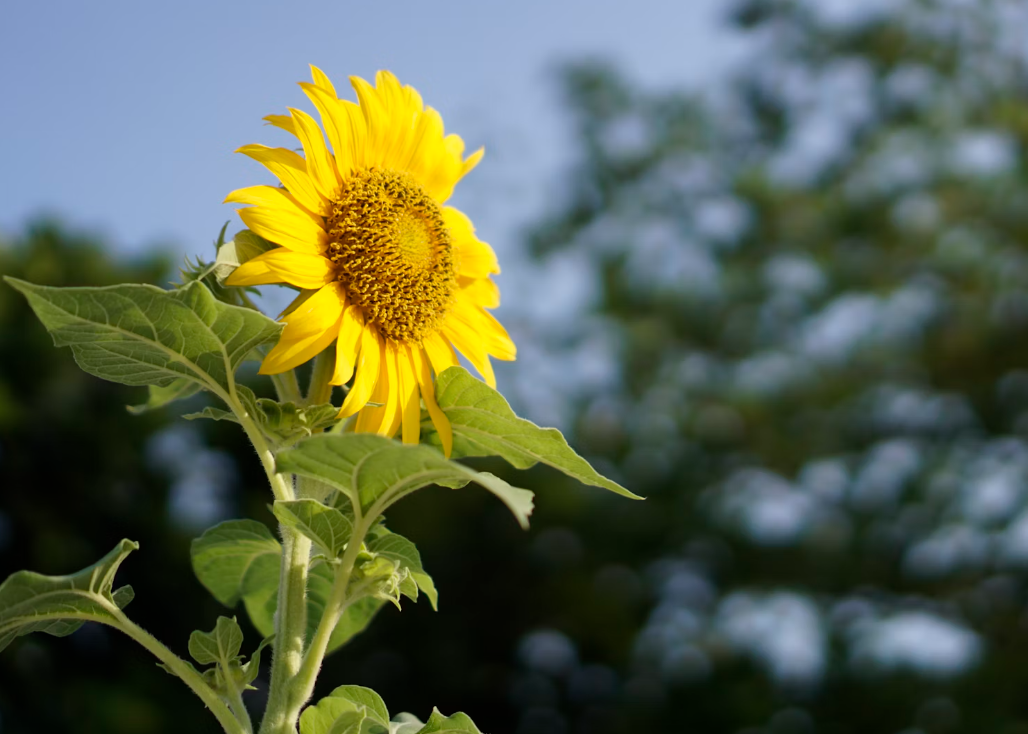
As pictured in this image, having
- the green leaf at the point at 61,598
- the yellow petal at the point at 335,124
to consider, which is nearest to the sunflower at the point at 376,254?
the yellow petal at the point at 335,124

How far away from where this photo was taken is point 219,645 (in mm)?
815

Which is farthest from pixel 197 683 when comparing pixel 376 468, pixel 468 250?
pixel 468 250

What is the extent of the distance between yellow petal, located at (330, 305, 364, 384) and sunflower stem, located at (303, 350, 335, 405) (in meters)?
0.01

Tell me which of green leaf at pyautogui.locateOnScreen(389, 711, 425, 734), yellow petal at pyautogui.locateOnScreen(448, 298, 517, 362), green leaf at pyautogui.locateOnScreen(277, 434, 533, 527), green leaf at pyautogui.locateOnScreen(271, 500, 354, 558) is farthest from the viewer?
yellow petal at pyautogui.locateOnScreen(448, 298, 517, 362)

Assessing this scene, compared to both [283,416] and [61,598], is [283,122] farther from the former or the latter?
[61,598]

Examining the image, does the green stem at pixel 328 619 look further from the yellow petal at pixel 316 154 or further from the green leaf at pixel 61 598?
the yellow petal at pixel 316 154

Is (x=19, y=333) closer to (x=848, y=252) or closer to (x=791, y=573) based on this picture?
(x=791, y=573)

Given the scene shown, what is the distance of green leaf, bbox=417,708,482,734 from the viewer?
2.63 feet

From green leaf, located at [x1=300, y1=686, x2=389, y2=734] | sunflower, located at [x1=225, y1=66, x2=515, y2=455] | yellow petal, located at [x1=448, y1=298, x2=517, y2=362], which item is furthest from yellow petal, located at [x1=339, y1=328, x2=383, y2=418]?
green leaf, located at [x1=300, y1=686, x2=389, y2=734]

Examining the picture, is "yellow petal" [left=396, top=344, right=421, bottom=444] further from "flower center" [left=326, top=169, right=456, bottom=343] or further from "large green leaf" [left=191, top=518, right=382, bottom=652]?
"large green leaf" [left=191, top=518, right=382, bottom=652]

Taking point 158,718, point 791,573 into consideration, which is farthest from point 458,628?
point 791,573

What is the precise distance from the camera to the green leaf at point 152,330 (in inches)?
29.0

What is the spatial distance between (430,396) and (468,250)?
7.4 inches

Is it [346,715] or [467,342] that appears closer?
[346,715]
